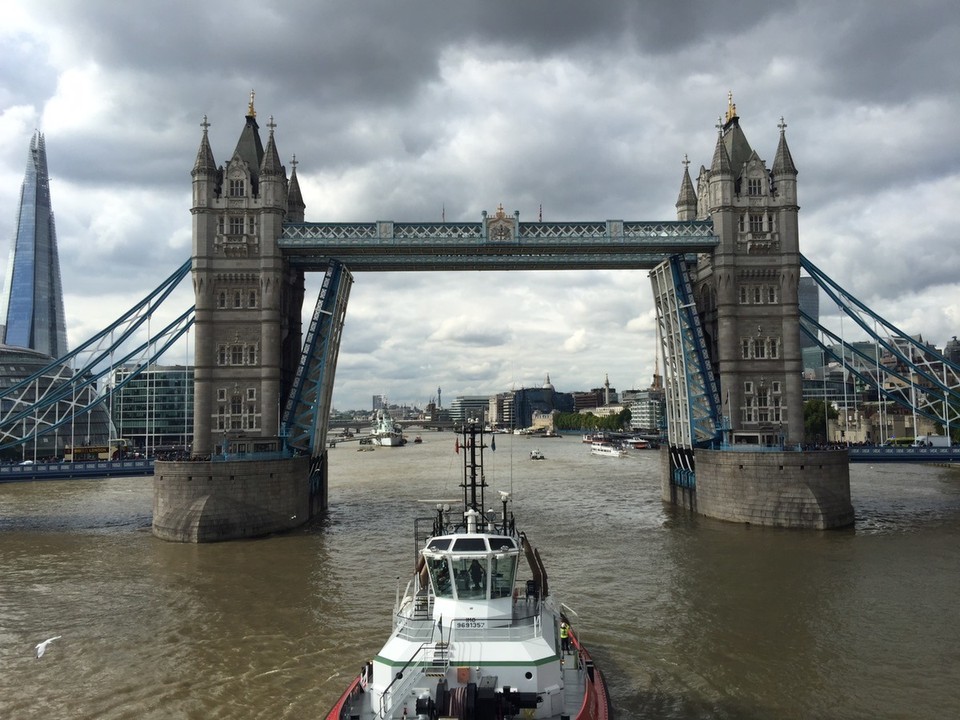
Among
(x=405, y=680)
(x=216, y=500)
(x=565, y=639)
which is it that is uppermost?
(x=216, y=500)

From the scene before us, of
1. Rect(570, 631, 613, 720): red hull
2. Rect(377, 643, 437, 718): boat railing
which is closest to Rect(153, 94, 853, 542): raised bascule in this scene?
Rect(570, 631, 613, 720): red hull

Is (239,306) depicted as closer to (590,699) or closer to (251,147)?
(251,147)

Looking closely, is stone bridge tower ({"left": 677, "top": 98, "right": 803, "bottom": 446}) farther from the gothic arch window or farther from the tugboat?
the tugboat

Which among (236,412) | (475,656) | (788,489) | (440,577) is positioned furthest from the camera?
(236,412)

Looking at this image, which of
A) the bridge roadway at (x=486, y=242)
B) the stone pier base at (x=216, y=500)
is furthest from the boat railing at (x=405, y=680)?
the bridge roadway at (x=486, y=242)

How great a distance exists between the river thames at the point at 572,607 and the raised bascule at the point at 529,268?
401 centimetres

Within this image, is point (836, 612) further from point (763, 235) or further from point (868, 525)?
point (763, 235)

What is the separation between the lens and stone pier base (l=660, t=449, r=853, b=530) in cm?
4312

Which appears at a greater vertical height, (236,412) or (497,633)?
(236,412)

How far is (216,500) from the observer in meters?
41.3

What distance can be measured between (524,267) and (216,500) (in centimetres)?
2680

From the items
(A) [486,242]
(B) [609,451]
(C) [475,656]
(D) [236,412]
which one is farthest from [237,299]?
(B) [609,451]

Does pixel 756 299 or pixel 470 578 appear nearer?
pixel 470 578

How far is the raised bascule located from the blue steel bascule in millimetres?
103
